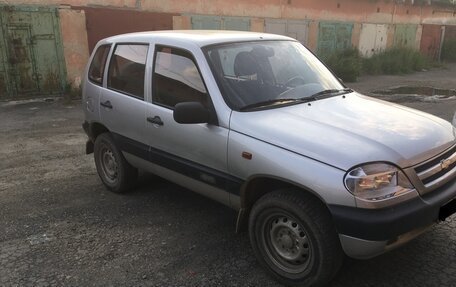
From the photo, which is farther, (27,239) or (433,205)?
(27,239)

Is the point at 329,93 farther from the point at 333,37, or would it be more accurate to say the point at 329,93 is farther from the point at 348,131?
the point at 333,37

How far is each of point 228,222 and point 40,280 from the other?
1.67 m

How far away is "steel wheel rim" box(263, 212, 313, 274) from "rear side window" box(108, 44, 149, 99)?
1.86 m

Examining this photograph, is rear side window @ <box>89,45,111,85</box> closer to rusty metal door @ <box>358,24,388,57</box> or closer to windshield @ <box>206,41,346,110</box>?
windshield @ <box>206,41,346,110</box>

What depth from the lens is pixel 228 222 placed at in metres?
4.05

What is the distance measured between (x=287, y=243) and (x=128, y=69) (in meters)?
2.45

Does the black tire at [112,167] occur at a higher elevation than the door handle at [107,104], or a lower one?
lower

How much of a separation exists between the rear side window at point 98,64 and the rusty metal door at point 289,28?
1215 cm

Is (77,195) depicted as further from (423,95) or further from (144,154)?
(423,95)

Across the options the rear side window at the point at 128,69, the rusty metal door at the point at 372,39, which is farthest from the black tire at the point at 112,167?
the rusty metal door at the point at 372,39

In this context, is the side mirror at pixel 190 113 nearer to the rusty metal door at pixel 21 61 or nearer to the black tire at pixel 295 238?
the black tire at pixel 295 238

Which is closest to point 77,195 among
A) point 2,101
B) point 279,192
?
point 279,192

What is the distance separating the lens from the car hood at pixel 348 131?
8.98ft

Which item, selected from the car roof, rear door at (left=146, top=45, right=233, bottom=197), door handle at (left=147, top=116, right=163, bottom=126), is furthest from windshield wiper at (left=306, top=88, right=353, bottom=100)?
door handle at (left=147, top=116, right=163, bottom=126)
